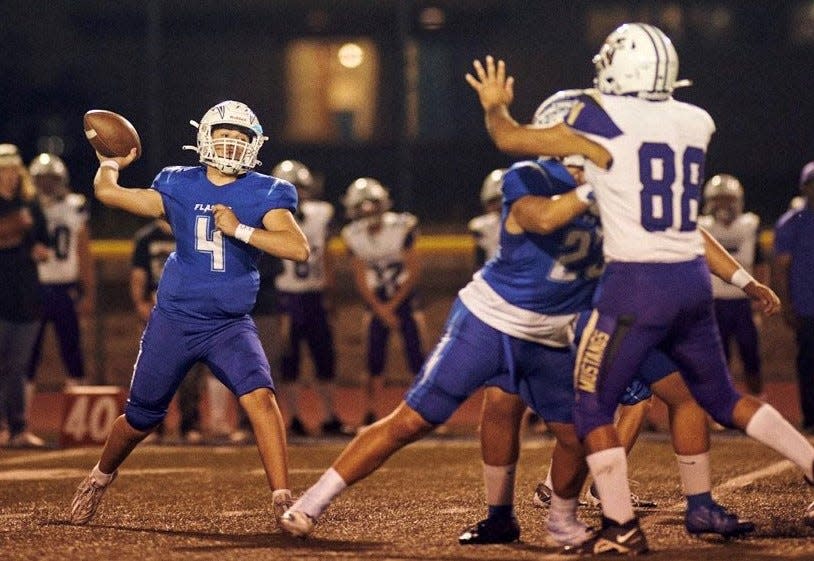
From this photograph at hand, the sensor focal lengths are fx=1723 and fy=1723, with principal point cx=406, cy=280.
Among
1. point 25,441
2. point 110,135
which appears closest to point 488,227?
point 25,441

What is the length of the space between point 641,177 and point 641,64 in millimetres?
390

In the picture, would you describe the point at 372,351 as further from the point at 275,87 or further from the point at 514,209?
the point at 275,87

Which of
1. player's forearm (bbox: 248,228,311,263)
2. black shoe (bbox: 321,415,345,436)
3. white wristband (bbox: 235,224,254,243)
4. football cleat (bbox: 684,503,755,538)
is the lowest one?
black shoe (bbox: 321,415,345,436)

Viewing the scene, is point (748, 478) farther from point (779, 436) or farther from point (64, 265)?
point (64, 265)

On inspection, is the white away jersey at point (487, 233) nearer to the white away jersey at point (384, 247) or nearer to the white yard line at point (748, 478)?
the white away jersey at point (384, 247)

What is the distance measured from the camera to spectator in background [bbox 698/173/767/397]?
11258 mm

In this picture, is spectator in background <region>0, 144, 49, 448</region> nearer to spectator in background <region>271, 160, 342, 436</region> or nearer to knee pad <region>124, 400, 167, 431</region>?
spectator in background <region>271, 160, 342, 436</region>

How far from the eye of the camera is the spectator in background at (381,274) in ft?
38.6

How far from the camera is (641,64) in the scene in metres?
5.86

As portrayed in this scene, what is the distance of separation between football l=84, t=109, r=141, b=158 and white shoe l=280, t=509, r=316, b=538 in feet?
6.02

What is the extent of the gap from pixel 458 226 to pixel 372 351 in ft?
15.6

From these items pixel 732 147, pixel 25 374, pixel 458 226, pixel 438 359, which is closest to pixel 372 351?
pixel 25 374

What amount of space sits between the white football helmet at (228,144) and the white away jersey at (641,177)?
5.21 feet

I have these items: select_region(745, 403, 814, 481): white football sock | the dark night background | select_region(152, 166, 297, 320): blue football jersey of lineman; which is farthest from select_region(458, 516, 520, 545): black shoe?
the dark night background
